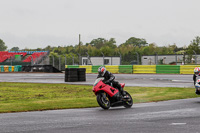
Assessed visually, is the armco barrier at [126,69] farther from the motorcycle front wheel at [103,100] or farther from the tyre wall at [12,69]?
the motorcycle front wheel at [103,100]

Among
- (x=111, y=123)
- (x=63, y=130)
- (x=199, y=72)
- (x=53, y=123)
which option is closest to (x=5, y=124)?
(x=53, y=123)

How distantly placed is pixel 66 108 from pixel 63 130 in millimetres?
4651

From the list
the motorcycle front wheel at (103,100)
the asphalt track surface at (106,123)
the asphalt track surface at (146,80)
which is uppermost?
the motorcycle front wheel at (103,100)

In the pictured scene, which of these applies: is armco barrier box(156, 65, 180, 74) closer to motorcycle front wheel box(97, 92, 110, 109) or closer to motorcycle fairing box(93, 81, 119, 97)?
motorcycle fairing box(93, 81, 119, 97)

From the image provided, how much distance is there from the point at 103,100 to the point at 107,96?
0.81ft

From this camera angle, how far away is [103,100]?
38.1ft

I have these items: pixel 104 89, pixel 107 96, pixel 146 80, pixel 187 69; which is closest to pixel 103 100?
pixel 107 96

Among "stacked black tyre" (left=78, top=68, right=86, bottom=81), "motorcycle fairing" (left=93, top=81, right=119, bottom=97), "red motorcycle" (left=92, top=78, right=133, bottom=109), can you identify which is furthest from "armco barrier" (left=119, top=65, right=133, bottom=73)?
"motorcycle fairing" (left=93, top=81, right=119, bottom=97)

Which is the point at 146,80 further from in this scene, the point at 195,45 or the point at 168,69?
the point at 195,45

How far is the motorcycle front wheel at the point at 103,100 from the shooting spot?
1146cm

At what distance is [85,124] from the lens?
27.1ft

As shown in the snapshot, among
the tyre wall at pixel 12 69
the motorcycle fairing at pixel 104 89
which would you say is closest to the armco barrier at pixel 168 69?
the tyre wall at pixel 12 69

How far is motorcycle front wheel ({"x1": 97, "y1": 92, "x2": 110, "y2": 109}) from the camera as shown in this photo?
11.5 meters

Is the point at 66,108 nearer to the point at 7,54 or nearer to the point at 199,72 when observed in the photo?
the point at 199,72
